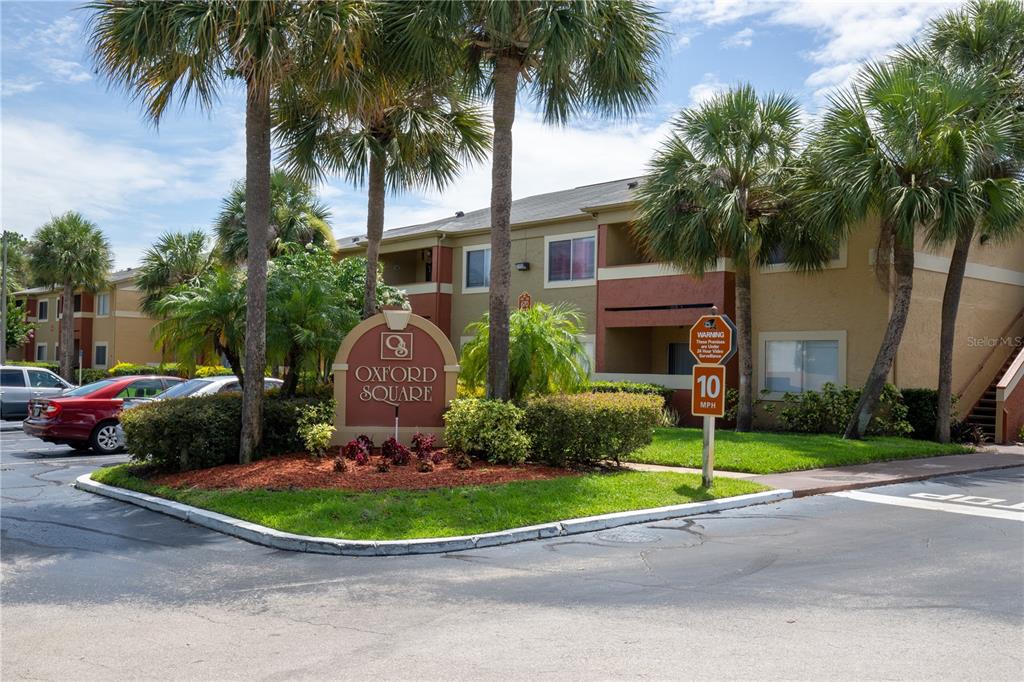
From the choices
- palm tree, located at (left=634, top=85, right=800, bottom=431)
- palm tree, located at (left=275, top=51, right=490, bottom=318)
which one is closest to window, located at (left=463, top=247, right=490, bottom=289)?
palm tree, located at (left=634, top=85, right=800, bottom=431)

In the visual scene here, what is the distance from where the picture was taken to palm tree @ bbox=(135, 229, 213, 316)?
36.7 m

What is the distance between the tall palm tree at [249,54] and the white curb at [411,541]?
2372 mm

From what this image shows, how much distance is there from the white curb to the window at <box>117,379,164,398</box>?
6.43m

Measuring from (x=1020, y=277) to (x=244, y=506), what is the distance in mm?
23611

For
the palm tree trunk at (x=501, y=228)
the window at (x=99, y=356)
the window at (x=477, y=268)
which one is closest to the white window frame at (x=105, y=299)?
the window at (x=99, y=356)

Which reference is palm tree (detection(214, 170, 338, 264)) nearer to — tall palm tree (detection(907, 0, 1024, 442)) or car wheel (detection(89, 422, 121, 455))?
car wheel (detection(89, 422, 121, 455))

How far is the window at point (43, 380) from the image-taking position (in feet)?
85.9

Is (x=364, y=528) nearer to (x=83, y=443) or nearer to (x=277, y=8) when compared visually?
(x=277, y=8)

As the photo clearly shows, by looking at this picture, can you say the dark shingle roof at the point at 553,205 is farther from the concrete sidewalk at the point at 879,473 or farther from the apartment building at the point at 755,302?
the concrete sidewalk at the point at 879,473

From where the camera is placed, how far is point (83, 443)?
17.5m

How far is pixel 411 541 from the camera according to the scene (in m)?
8.93

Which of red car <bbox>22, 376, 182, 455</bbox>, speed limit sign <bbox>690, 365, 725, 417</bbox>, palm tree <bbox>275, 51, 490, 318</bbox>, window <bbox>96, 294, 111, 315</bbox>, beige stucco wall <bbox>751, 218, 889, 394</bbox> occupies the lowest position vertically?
red car <bbox>22, 376, 182, 455</bbox>

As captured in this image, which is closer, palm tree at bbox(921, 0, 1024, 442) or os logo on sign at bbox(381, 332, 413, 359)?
os logo on sign at bbox(381, 332, 413, 359)

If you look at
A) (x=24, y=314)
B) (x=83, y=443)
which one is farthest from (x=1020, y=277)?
(x=24, y=314)
